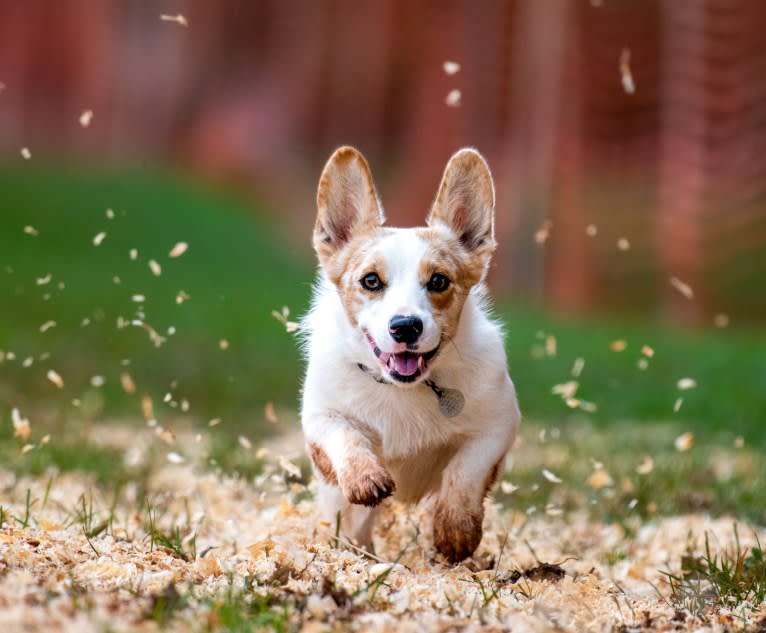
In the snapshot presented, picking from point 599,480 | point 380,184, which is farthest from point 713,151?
point 599,480

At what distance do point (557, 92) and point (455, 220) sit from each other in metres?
12.0

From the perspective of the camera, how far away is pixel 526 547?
13.5ft

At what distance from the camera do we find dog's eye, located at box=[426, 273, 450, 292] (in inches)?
142

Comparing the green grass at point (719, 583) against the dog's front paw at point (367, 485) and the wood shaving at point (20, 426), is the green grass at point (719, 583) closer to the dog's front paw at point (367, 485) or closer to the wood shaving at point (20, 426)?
the dog's front paw at point (367, 485)

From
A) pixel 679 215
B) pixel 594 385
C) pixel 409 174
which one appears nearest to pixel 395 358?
pixel 594 385

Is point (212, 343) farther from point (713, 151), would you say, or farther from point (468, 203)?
point (713, 151)

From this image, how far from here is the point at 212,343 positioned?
9.45 m

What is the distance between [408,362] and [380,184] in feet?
49.5

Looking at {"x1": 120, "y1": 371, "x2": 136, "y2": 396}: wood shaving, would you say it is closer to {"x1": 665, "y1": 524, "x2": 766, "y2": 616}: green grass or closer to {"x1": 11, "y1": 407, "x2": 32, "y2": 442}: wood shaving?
{"x1": 11, "y1": 407, "x2": 32, "y2": 442}: wood shaving

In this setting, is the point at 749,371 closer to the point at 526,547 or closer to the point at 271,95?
the point at 526,547

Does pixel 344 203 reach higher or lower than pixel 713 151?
higher

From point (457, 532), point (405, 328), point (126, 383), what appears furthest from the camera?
point (126, 383)

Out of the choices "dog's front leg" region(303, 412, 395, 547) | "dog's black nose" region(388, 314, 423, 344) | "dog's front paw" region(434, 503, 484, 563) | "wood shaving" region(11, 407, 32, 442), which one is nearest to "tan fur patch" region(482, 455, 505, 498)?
"dog's front paw" region(434, 503, 484, 563)

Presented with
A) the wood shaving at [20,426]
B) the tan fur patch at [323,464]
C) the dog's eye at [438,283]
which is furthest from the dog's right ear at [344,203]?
the wood shaving at [20,426]
